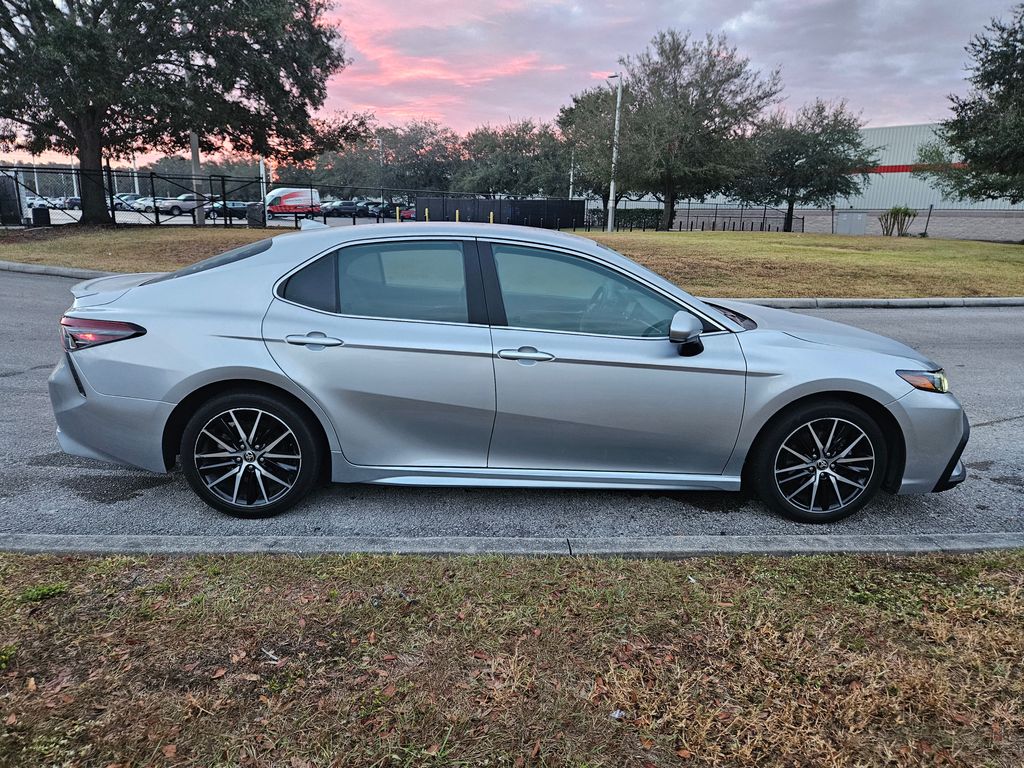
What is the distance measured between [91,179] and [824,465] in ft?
90.9

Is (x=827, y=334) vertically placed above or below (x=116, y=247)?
above

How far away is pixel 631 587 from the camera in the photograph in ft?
10.1

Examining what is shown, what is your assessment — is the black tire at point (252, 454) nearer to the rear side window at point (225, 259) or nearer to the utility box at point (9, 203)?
the rear side window at point (225, 259)

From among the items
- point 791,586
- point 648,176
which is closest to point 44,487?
point 791,586

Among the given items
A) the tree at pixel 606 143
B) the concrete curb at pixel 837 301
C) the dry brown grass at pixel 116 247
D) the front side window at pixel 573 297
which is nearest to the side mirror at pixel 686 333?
the front side window at pixel 573 297

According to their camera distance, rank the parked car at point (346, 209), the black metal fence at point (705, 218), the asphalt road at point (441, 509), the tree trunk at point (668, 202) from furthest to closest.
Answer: the black metal fence at point (705, 218)
the parked car at point (346, 209)
the tree trunk at point (668, 202)
the asphalt road at point (441, 509)

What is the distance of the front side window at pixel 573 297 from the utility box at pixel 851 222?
49.3 meters

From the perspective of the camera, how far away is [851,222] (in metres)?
47.6

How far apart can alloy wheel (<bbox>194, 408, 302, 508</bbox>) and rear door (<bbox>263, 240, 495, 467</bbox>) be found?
11.6 inches

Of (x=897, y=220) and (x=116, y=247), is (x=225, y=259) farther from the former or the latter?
(x=897, y=220)

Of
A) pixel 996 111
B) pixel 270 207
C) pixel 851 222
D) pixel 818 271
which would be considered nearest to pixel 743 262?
pixel 818 271

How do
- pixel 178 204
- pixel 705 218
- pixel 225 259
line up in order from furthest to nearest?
1. pixel 705 218
2. pixel 178 204
3. pixel 225 259

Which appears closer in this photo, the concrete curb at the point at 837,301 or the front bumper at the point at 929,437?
the front bumper at the point at 929,437

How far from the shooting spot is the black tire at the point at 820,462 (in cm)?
383
